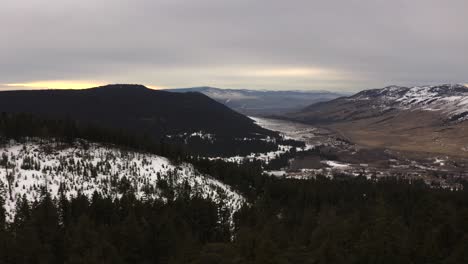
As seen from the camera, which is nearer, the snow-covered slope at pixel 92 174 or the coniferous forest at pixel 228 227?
the coniferous forest at pixel 228 227

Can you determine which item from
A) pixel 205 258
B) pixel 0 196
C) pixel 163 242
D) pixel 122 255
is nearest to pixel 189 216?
pixel 163 242

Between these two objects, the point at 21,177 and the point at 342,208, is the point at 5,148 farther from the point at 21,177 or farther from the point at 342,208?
the point at 342,208

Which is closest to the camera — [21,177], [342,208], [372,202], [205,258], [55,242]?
[205,258]

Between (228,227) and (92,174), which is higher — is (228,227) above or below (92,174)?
below

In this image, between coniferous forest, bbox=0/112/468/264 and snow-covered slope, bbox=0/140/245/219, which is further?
snow-covered slope, bbox=0/140/245/219
